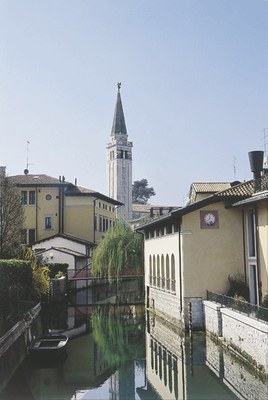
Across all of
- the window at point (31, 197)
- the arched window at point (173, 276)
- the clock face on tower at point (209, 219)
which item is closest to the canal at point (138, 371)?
the arched window at point (173, 276)

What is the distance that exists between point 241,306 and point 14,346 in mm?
8358

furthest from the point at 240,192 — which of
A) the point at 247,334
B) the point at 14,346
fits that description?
the point at 14,346

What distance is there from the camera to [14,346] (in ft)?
58.9

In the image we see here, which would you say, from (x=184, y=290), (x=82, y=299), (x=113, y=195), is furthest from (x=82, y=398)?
(x=113, y=195)

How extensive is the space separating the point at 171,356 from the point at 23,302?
7.67 meters

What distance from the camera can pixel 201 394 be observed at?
44.3 ft

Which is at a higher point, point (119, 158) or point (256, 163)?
point (119, 158)

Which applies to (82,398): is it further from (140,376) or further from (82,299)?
(82,299)

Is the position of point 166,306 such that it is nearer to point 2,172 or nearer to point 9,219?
point 9,219

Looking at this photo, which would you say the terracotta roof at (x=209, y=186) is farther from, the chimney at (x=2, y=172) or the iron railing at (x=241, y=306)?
the chimney at (x=2, y=172)

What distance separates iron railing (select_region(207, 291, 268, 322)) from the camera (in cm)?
1484

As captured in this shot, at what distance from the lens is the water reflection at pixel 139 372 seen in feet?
44.7

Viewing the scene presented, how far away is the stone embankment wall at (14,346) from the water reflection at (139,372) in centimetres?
A: 33

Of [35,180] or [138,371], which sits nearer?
[138,371]
